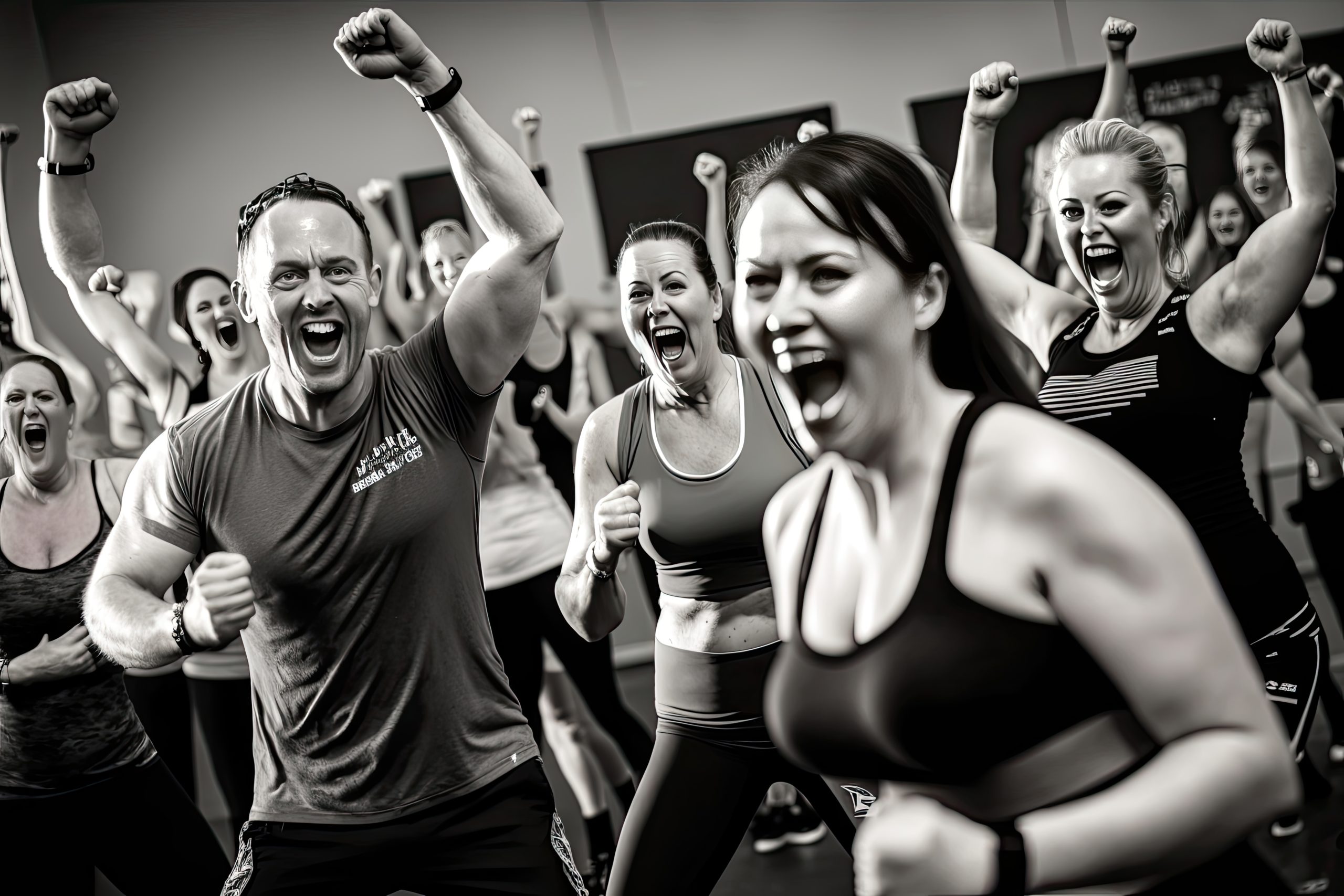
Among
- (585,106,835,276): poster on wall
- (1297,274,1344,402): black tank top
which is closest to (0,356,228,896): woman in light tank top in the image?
(585,106,835,276): poster on wall

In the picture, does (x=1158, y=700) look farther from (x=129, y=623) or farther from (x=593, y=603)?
(x=129, y=623)

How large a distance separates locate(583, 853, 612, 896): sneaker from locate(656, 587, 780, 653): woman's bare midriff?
4.49ft

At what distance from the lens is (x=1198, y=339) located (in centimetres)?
235

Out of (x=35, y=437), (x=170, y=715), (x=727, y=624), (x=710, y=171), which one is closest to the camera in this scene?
(x=727, y=624)

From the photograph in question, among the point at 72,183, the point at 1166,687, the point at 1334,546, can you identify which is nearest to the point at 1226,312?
the point at 1166,687

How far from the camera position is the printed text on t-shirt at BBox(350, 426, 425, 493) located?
2082 mm

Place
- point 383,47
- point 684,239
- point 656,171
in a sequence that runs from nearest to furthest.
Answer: point 383,47, point 684,239, point 656,171

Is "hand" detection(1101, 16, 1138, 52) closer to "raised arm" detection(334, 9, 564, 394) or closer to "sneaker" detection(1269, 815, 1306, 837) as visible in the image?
"raised arm" detection(334, 9, 564, 394)

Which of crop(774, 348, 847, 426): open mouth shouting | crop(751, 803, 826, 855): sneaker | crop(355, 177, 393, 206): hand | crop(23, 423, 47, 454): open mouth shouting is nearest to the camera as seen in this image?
crop(774, 348, 847, 426): open mouth shouting

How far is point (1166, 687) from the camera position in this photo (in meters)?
1.08

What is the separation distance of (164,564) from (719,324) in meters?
1.43

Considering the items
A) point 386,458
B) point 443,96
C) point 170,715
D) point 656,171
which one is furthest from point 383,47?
point 656,171

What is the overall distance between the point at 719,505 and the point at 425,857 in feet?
2.86

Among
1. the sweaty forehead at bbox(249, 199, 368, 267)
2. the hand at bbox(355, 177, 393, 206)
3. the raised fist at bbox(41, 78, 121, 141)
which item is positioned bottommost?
the sweaty forehead at bbox(249, 199, 368, 267)
